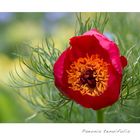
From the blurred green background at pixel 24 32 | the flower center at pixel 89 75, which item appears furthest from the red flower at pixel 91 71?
the blurred green background at pixel 24 32

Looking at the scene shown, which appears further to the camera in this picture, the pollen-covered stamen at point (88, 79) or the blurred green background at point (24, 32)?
the blurred green background at point (24, 32)

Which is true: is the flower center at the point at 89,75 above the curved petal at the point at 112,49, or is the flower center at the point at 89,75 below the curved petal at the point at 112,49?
below

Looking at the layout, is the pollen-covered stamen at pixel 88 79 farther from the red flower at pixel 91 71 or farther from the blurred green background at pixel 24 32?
the blurred green background at pixel 24 32

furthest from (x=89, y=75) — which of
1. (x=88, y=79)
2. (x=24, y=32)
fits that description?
(x=24, y=32)

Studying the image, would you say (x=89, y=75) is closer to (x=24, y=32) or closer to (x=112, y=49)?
(x=112, y=49)

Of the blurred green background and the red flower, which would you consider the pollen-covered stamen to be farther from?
the blurred green background
